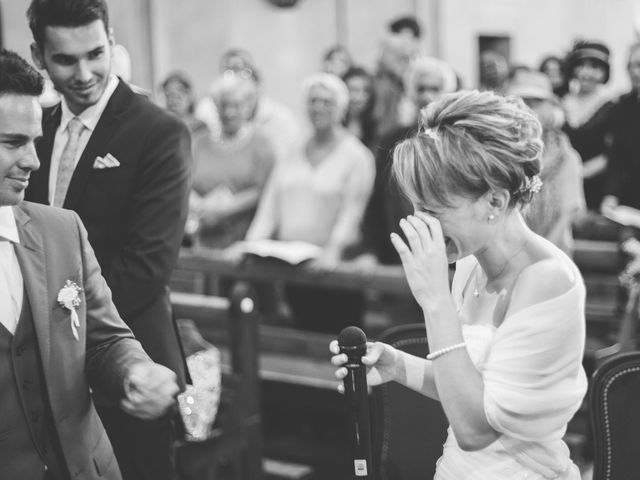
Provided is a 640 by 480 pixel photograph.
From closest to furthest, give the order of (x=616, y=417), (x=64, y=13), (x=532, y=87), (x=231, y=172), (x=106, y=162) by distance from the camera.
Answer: (x=616, y=417) → (x=64, y=13) → (x=106, y=162) → (x=532, y=87) → (x=231, y=172)

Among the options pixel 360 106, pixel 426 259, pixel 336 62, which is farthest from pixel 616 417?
pixel 336 62

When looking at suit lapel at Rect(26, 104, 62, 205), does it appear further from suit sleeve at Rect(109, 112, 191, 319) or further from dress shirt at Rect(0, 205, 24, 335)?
dress shirt at Rect(0, 205, 24, 335)

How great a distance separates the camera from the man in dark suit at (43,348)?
217cm

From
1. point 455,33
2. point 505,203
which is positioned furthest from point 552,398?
point 455,33

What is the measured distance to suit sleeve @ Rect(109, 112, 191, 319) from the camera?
2.82 meters

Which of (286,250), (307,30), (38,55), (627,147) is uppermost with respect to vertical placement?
(307,30)

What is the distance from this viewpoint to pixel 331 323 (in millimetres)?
5133

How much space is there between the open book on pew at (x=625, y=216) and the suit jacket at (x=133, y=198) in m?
2.34

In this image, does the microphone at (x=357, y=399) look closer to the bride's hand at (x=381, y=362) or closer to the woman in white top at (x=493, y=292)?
the woman in white top at (x=493, y=292)

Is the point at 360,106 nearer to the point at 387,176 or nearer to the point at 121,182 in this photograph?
the point at 387,176

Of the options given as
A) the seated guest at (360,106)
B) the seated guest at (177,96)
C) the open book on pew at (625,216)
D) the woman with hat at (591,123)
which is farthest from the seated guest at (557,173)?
the seated guest at (177,96)

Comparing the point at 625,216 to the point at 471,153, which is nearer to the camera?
the point at 471,153

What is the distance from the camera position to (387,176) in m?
4.73

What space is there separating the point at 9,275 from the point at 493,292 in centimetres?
111
